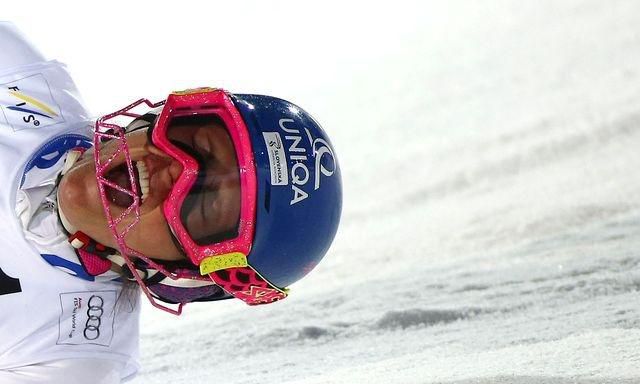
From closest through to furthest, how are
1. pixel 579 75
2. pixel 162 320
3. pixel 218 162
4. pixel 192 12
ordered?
pixel 218 162 < pixel 162 320 < pixel 579 75 < pixel 192 12

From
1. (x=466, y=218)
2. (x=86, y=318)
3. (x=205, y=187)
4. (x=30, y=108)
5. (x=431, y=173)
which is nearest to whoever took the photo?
(x=205, y=187)

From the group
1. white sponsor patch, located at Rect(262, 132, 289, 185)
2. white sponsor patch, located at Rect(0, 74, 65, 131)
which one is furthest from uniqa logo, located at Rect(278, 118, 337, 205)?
white sponsor patch, located at Rect(0, 74, 65, 131)

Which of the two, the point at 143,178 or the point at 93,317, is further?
the point at 93,317

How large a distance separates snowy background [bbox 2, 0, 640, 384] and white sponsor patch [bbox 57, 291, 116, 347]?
1.10 ft

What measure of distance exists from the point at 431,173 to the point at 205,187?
6.10 ft

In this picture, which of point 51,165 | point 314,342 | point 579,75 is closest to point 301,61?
point 579,75

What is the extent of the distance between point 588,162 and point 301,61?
144 cm

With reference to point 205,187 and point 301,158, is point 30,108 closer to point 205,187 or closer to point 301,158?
point 205,187

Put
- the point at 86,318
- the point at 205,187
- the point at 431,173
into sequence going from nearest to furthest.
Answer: the point at 205,187
the point at 86,318
the point at 431,173

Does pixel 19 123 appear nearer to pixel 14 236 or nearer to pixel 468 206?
pixel 14 236

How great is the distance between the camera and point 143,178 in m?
1.75

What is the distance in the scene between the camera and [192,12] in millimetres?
4277

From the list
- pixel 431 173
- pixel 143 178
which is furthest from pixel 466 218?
pixel 143 178

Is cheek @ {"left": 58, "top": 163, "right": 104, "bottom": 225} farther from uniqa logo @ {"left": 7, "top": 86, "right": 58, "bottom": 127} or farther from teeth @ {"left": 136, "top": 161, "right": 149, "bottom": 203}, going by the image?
uniqa logo @ {"left": 7, "top": 86, "right": 58, "bottom": 127}
